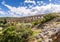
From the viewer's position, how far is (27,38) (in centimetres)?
2575

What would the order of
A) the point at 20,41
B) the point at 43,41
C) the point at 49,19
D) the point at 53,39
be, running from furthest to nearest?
the point at 49,19 → the point at 20,41 → the point at 43,41 → the point at 53,39

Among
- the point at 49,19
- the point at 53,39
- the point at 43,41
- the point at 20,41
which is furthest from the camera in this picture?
the point at 49,19

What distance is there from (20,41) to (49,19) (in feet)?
54.2

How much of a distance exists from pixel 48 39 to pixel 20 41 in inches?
182

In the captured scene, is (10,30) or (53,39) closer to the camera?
(53,39)

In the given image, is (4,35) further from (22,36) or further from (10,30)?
(22,36)

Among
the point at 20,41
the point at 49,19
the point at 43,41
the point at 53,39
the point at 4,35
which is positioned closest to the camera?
the point at 53,39

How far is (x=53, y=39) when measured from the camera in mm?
21797

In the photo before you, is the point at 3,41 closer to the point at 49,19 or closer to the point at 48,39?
the point at 48,39

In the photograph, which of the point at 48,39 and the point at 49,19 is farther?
the point at 49,19

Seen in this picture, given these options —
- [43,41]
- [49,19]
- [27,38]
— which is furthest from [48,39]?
[49,19]

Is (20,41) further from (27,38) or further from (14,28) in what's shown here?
(14,28)

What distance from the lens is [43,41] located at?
23.3 metres

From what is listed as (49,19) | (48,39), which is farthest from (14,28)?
(49,19)
